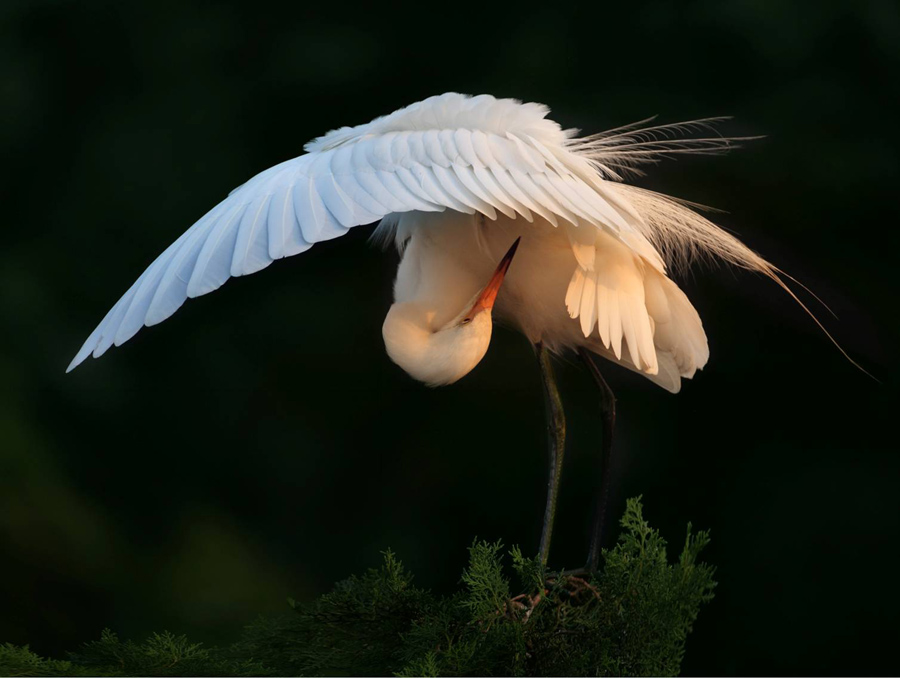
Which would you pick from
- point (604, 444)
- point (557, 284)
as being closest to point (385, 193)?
point (557, 284)

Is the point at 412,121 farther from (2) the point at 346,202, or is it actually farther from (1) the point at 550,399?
(1) the point at 550,399

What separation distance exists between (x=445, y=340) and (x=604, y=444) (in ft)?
1.65

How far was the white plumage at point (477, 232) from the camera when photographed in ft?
4.17

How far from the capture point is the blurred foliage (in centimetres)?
144

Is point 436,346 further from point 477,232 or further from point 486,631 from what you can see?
point 486,631

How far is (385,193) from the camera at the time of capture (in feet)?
4.29

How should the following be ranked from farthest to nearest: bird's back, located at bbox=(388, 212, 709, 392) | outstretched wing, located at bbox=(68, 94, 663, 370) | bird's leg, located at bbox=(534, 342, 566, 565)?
bird's leg, located at bbox=(534, 342, 566, 565)
bird's back, located at bbox=(388, 212, 709, 392)
outstretched wing, located at bbox=(68, 94, 663, 370)

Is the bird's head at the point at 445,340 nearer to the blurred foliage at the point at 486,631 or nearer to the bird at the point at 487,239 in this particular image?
the bird at the point at 487,239

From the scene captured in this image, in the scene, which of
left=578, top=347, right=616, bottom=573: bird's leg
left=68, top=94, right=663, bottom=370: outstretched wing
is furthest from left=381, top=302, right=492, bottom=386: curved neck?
left=578, top=347, right=616, bottom=573: bird's leg

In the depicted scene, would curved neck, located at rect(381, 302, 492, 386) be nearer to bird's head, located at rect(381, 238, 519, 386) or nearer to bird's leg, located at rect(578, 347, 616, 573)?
bird's head, located at rect(381, 238, 519, 386)

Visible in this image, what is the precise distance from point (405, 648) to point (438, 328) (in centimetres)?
44

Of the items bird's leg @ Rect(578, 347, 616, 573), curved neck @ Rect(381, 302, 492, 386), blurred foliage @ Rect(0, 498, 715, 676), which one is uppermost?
curved neck @ Rect(381, 302, 492, 386)

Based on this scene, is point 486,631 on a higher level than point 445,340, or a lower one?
lower

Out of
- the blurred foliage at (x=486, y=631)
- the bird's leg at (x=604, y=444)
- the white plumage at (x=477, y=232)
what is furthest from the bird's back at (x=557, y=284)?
the blurred foliage at (x=486, y=631)
